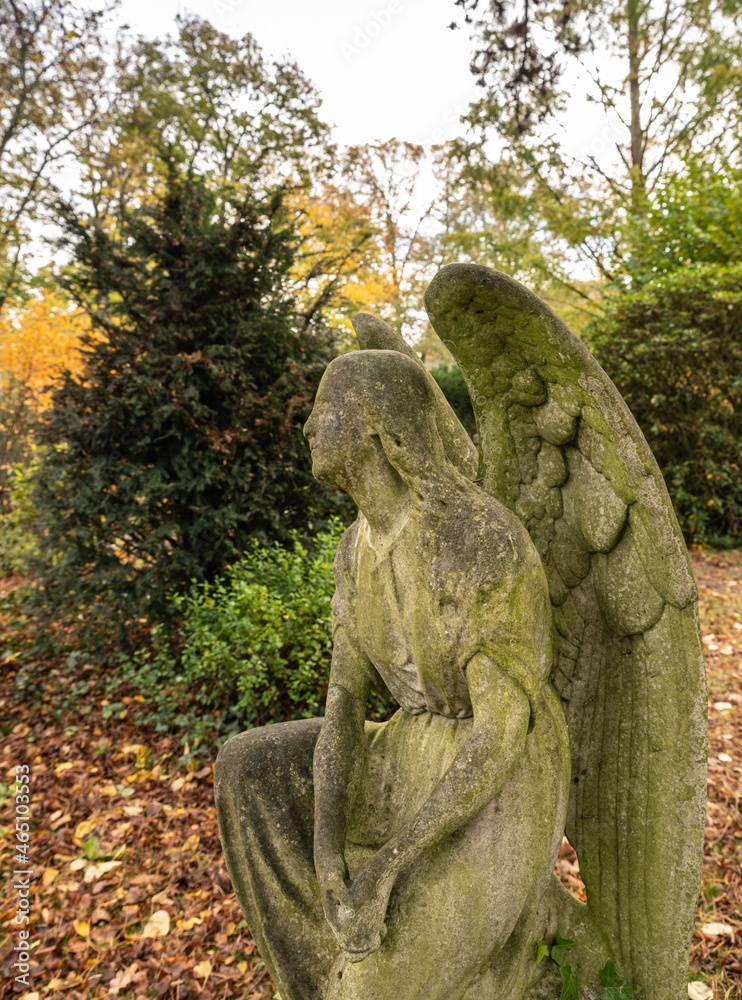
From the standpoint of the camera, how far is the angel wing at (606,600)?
1.29 meters

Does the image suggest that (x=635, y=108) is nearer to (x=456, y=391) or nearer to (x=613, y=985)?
(x=456, y=391)

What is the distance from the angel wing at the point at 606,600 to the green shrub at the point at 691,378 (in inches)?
290

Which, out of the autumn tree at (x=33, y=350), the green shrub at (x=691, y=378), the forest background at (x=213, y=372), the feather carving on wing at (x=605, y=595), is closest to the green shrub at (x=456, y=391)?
the forest background at (x=213, y=372)

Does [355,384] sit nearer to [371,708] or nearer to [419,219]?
[371,708]

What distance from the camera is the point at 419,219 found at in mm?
16312

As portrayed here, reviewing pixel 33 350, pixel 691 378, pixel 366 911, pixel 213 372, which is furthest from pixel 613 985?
pixel 33 350

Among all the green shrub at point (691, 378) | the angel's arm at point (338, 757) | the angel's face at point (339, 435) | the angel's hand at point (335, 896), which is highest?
the green shrub at point (691, 378)

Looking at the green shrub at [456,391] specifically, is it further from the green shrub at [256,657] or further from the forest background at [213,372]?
the green shrub at [256,657]

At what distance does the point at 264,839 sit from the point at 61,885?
2.60 metres

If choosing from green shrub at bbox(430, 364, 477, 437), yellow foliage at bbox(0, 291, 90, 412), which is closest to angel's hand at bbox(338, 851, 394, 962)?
green shrub at bbox(430, 364, 477, 437)

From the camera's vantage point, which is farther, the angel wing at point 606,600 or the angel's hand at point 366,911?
the angel wing at point 606,600

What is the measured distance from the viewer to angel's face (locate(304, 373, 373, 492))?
52.6 inches

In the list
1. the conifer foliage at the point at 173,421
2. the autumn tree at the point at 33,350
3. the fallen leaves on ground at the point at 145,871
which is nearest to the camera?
the fallen leaves on ground at the point at 145,871

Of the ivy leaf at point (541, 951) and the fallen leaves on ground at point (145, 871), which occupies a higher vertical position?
the ivy leaf at point (541, 951)
